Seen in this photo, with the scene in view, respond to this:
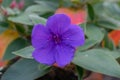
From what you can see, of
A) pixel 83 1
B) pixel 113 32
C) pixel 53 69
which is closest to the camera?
pixel 53 69

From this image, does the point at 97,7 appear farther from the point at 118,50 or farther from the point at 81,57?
the point at 81,57

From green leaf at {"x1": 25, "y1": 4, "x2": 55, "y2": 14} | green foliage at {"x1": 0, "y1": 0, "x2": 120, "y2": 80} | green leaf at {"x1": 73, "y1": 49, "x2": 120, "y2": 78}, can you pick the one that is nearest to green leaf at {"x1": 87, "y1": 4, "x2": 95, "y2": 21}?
green foliage at {"x1": 0, "y1": 0, "x2": 120, "y2": 80}

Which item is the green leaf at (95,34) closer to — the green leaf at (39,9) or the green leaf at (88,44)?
the green leaf at (88,44)

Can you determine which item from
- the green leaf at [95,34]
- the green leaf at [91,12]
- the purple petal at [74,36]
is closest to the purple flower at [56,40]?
the purple petal at [74,36]

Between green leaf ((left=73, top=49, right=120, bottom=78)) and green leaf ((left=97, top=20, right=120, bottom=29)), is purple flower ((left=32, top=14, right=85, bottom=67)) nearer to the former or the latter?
green leaf ((left=73, top=49, right=120, bottom=78))

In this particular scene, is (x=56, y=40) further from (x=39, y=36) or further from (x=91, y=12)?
(x=91, y=12)

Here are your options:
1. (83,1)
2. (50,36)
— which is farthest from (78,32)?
(83,1)
